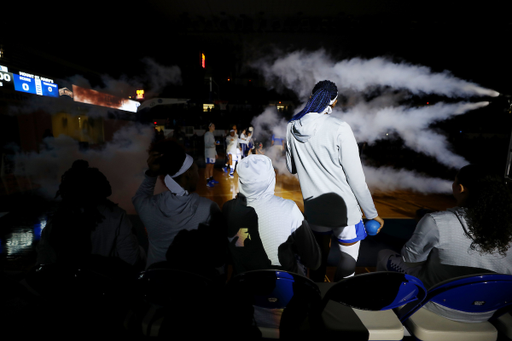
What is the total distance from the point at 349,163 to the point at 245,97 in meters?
28.3

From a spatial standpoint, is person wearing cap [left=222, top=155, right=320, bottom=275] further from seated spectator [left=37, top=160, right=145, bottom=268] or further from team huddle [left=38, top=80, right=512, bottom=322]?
seated spectator [left=37, top=160, right=145, bottom=268]

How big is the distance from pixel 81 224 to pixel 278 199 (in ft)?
4.47

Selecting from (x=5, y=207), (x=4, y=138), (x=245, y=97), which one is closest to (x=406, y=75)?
(x=5, y=207)

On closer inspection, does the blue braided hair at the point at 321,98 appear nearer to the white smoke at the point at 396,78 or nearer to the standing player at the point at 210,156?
the white smoke at the point at 396,78

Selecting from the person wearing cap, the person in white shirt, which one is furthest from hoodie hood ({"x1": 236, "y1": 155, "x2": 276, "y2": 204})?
the person in white shirt

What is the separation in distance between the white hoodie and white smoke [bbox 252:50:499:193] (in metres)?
4.21

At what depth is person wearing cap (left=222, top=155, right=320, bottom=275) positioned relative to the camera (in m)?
1.46

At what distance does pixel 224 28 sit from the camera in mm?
8469

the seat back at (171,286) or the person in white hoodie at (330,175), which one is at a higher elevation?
the person in white hoodie at (330,175)

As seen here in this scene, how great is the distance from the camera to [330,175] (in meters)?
1.76

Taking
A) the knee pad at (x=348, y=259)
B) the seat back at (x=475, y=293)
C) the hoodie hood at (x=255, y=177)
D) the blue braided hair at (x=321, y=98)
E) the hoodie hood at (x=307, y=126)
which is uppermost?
the blue braided hair at (x=321, y=98)

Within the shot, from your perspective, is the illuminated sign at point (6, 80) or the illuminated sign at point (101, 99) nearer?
the illuminated sign at point (6, 80)

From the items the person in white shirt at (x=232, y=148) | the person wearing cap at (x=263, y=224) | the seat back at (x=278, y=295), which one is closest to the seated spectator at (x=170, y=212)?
the person wearing cap at (x=263, y=224)

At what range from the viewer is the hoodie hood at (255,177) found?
4.69 ft
